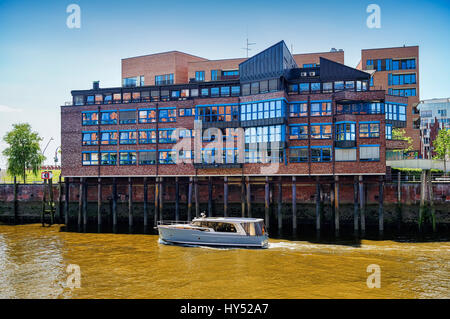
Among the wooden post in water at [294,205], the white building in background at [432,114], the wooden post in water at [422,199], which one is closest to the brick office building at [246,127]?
the wooden post in water at [294,205]

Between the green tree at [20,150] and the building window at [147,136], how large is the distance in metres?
26.0

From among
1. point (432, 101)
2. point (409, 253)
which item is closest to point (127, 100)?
point (409, 253)

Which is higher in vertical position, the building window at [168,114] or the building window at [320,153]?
the building window at [168,114]

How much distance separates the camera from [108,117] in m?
49.2

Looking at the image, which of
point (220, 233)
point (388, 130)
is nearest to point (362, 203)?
point (388, 130)

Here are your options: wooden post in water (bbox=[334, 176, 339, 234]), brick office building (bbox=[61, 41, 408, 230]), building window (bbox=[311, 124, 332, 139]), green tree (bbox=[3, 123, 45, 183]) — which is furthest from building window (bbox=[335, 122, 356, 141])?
green tree (bbox=[3, 123, 45, 183])

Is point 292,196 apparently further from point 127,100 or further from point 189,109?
point 127,100

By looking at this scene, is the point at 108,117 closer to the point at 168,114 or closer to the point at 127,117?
the point at 127,117

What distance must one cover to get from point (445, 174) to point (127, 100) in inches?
1640

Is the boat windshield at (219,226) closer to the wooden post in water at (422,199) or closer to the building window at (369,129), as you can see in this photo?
the building window at (369,129)

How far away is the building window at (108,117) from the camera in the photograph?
49062mm

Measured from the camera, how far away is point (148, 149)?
47.4 metres

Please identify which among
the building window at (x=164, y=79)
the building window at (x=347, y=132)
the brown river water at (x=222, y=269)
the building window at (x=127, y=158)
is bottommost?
the brown river water at (x=222, y=269)

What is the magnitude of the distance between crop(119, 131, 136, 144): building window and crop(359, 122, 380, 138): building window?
27349 millimetres
